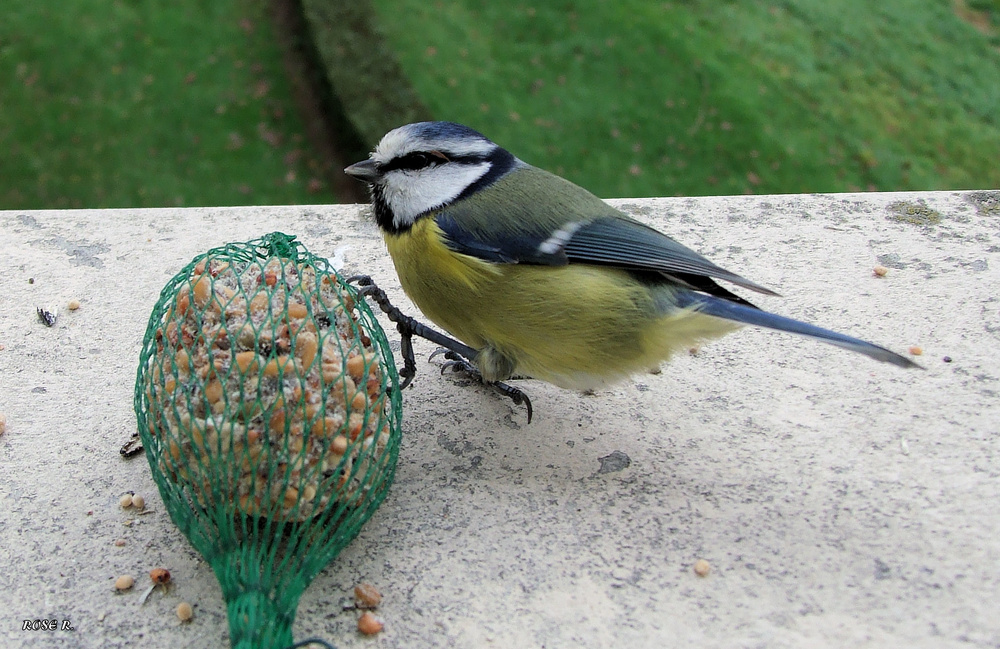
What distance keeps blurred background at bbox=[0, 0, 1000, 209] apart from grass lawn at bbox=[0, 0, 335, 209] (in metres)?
0.02

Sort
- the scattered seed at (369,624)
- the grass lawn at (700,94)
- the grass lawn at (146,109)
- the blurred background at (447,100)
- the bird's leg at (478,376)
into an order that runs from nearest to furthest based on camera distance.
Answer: the scattered seed at (369,624)
the bird's leg at (478,376)
the grass lawn at (146,109)
the blurred background at (447,100)
the grass lawn at (700,94)

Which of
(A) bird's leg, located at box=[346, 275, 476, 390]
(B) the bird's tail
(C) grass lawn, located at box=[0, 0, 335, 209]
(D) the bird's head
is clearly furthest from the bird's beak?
(C) grass lawn, located at box=[0, 0, 335, 209]

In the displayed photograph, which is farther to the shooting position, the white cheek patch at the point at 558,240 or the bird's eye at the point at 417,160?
the bird's eye at the point at 417,160

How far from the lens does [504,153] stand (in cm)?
229

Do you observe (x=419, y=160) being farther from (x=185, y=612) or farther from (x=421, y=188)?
(x=185, y=612)

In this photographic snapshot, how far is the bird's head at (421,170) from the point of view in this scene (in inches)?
84.3

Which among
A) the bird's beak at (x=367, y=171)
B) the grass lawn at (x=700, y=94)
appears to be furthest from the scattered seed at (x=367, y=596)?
the grass lawn at (x=700, y=94)

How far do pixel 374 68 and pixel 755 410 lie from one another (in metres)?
5.31

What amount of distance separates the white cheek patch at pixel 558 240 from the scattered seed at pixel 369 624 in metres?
0.92

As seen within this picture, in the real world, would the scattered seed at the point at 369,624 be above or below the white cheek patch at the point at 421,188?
below

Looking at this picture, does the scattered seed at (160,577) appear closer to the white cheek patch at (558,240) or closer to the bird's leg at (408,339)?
the bird's leg at (408,339)

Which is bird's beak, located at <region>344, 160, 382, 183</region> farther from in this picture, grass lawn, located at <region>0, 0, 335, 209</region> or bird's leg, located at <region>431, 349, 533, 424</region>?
grass lawn, located at <region>0, 0, 335, 209</region>

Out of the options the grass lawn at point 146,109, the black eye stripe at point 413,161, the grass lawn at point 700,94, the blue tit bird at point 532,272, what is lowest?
the grass lawn at point 146,109

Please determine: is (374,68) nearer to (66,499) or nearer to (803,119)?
(803,119)
